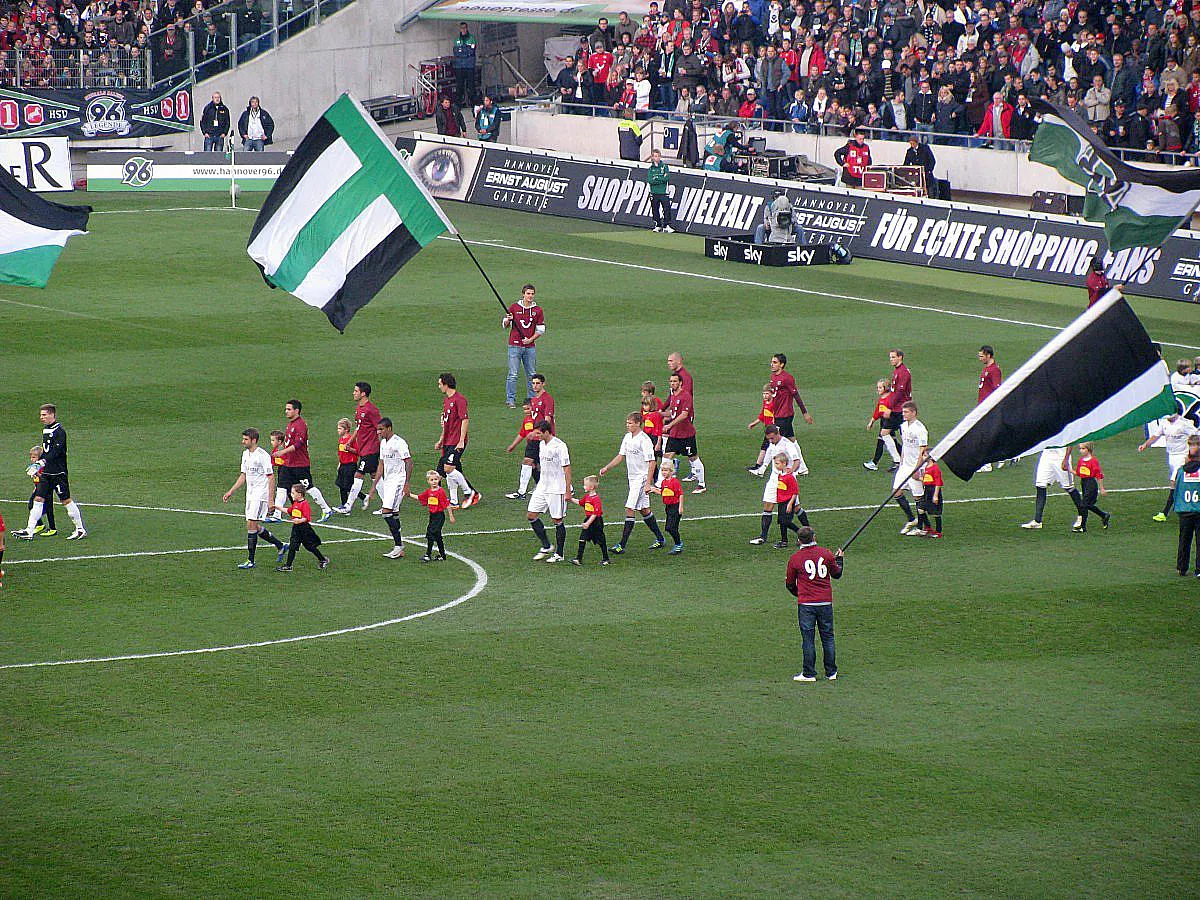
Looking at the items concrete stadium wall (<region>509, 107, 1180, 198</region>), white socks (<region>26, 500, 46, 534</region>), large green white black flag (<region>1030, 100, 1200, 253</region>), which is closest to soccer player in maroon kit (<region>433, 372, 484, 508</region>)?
white socks (<region>26, 500, 46, 534</region>)

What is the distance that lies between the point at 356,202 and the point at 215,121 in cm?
3555

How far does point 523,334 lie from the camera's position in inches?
1078

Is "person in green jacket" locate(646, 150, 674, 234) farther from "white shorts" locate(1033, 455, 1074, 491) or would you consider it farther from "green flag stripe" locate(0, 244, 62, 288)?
"green flag stripe" locate(0, 244, 62, 288)

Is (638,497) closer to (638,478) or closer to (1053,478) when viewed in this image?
(638,478)

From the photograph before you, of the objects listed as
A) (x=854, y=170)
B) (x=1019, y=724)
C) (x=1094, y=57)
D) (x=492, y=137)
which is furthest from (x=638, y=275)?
(x=1019, y=724)

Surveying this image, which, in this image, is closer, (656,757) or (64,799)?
(64,799)

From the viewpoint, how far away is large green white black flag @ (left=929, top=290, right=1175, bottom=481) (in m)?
14.0

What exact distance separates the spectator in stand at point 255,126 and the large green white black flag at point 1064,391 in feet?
143

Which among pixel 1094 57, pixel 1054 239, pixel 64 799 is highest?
pixel 1094 57

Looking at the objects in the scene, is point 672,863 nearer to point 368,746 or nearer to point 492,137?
point 368,746

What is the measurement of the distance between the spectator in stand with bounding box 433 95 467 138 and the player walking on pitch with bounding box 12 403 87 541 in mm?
35067

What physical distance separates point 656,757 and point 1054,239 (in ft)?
88.5

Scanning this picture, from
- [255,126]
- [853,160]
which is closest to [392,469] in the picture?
[853,160]

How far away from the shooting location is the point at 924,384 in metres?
29.4
